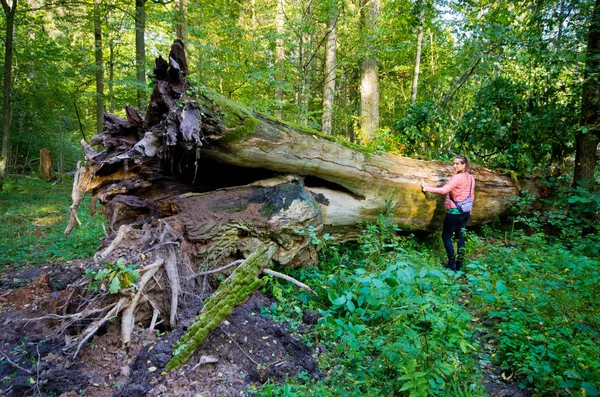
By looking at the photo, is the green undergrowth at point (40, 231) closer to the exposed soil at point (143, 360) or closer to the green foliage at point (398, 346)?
the exposed soil at point (143, 360)

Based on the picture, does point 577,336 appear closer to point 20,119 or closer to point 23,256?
point 23,256

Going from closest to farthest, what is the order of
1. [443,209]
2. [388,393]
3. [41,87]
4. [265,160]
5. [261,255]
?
1. [388,393]
2. [261,255]
3. [265,160]
4. [443,209]
5. [41,87]

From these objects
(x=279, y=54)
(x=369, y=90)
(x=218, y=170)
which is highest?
(x=279, y=54)

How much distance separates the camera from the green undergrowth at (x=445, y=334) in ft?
8.34

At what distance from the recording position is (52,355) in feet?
9.18

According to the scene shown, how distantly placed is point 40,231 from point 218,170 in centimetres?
533

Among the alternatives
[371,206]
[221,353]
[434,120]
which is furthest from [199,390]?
[434,120]

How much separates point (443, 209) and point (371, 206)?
6.27 ft

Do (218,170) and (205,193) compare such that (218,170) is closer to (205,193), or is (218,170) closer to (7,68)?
(205,193)

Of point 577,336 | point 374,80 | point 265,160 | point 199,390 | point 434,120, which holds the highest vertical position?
point 374,80

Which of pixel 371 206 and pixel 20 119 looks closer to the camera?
pixel 371 206

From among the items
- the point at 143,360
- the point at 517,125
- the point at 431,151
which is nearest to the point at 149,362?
the point at 143,360

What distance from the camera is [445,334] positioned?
294 cm

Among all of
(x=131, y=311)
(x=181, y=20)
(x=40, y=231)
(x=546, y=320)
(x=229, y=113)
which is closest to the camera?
(x=131, y=311)
